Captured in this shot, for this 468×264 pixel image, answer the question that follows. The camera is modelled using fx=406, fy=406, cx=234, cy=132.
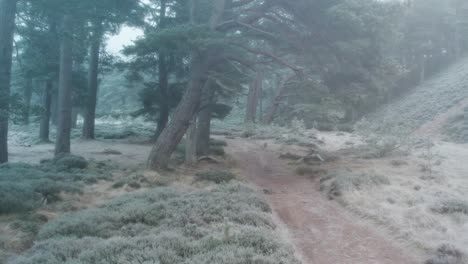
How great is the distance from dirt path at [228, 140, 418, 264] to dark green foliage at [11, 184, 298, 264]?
0.82 metres

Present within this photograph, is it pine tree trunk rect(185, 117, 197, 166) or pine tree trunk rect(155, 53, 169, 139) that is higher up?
pine tree trunk rect(155, 53, 169, 139)

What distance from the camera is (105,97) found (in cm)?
6631

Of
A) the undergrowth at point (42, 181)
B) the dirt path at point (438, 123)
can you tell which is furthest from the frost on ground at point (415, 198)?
the dirt path at point (438, 123)

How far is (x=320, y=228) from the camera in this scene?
29.3ft

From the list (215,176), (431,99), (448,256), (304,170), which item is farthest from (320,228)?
(431,99)

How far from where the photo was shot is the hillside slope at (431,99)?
32.5 meters

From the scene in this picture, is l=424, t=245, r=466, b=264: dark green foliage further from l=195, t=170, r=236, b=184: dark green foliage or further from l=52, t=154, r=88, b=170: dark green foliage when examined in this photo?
l=52, t=154, r=88, b=170: dark green foliage

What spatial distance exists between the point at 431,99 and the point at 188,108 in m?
28.2

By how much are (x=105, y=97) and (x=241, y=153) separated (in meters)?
50.5

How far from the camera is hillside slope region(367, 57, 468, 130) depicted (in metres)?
32.5

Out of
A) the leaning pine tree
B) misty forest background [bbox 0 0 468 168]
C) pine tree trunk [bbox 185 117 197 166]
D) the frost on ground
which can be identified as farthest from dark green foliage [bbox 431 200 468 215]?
pine tree trunk [bbox 185 117 197 166]

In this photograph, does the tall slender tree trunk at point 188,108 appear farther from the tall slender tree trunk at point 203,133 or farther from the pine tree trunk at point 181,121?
the tall slender tree trunk at point 203,133

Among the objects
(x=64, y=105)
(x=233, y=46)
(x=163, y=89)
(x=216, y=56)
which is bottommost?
(x=64, y=105)

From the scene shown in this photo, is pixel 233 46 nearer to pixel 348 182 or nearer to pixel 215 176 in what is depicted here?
pixel 215 176
